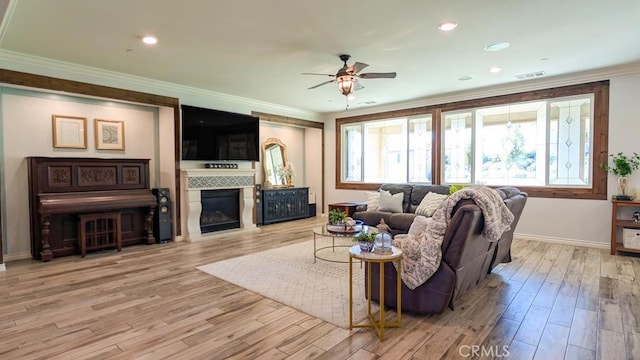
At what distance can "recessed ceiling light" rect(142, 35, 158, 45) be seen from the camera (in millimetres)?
3639

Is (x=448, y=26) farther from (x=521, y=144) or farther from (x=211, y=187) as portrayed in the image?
(x=211, y=187)

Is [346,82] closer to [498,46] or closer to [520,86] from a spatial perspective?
[498,46]

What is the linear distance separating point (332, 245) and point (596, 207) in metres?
4.08

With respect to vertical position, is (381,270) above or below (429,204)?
below

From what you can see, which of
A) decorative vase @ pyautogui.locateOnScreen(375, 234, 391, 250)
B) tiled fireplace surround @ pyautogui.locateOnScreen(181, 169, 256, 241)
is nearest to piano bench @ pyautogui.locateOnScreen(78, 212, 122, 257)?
tiled fireplace surround @ pyautogui.locateOnScreen(181, 169, 256, 241)

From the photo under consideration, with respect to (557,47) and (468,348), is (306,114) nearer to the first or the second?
(557,47)

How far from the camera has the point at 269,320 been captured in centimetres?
273

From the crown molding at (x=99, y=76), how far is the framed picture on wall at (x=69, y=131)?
27.4 inches

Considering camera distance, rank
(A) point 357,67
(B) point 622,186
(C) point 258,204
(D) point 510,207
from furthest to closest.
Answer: (C) point 258,204, (B) point 622,186, (A) point 357,67, (D) point 510,207

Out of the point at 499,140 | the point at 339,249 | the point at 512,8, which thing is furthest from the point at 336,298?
the point at 499,140

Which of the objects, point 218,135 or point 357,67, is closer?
point 357,67

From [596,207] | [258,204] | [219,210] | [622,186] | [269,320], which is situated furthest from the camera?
[258,204]

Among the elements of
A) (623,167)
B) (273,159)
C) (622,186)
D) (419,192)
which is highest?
(273,159)

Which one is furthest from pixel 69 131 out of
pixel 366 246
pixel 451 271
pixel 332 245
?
pixel 451 271
